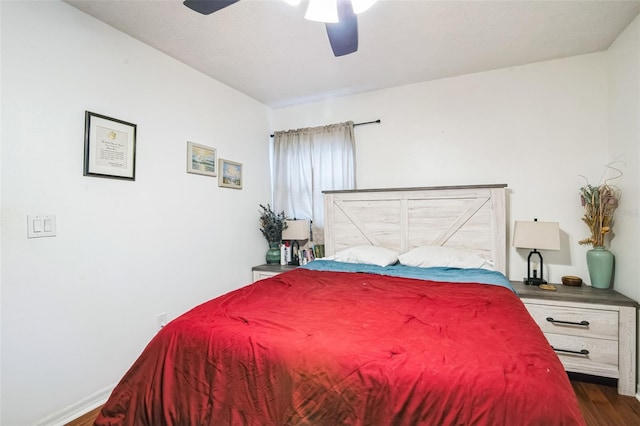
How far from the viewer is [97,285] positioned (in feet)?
6.64

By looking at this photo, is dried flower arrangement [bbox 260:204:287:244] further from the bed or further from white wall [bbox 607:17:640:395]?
white wall [bbox 607:17:640:395]

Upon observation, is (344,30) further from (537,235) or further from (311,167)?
(537,235)

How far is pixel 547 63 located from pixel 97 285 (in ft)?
13.1

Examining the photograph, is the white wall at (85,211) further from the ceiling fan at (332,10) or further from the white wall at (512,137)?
the white wall at (512,137)

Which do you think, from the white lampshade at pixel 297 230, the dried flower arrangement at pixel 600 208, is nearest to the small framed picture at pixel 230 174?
the white lampshade at pixel 297 230

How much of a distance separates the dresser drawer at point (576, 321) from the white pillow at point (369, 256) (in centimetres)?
110

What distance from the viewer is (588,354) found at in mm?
2176

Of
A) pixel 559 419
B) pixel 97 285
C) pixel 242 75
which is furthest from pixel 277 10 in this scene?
pixel 559 419

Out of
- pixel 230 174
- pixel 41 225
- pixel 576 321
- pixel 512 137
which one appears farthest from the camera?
pixel 230 174

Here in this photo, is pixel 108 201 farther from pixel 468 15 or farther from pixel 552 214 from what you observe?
pixel 552 214

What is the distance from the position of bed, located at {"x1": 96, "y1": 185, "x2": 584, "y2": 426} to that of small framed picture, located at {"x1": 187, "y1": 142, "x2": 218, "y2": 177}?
1.35 m

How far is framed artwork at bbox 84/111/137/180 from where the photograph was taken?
1.97 m

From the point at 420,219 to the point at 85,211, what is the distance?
271 cm

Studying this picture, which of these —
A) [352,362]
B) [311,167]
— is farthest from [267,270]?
[352,362]
